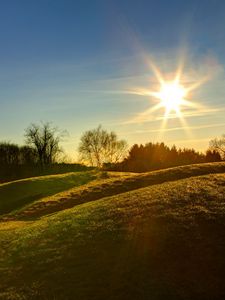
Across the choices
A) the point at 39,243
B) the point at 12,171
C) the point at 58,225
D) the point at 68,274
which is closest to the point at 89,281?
the point at 68,274

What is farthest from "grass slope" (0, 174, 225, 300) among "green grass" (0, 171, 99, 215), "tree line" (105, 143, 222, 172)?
"tree line" (105, 143, 222, 172)

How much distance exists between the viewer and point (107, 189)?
44.5 metres

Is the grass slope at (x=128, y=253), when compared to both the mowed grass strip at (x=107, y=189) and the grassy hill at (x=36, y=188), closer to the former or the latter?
the mowed grass strip at (x=107, y=189)

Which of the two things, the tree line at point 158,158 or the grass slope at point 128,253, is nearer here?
the grass slope at point 128,253

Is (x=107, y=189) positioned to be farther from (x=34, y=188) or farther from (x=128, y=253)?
(x=128, y=253)

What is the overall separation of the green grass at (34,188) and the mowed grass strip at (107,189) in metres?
6.24

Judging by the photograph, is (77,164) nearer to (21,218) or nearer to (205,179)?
(21,218)

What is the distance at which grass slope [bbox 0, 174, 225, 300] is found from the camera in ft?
53.8

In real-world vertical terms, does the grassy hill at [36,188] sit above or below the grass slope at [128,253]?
above

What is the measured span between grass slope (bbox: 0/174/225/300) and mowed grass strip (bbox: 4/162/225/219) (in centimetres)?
1313

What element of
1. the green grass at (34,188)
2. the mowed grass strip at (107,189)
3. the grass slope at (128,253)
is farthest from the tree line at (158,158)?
the grass slope at (128,253)

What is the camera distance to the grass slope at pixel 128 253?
16391 mm

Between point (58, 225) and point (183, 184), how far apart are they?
9661 mm

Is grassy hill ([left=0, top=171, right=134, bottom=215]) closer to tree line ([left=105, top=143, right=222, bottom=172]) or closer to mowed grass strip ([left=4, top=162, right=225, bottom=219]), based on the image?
mowed grass strip ([left=4, top=162, right=225, bottom=219])
